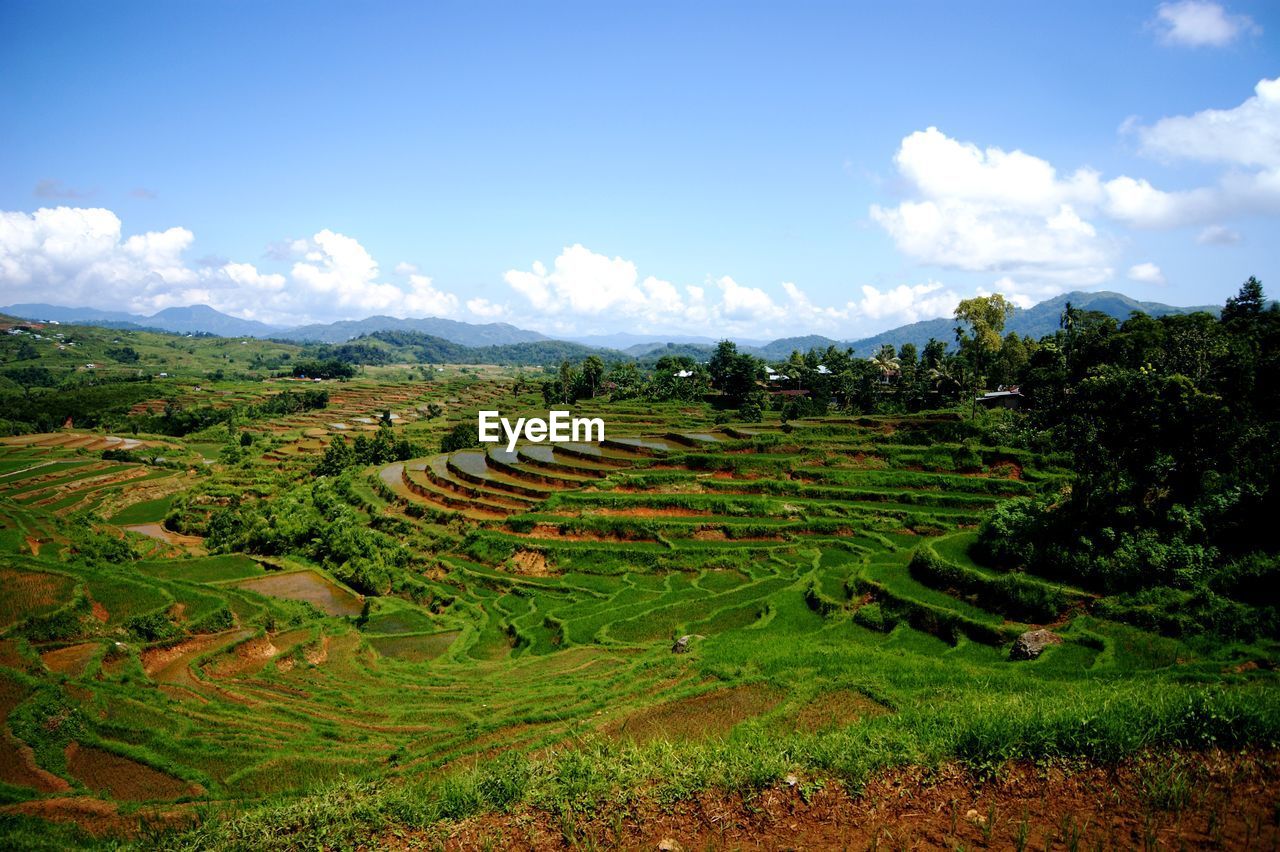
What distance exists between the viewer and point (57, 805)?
9203mm

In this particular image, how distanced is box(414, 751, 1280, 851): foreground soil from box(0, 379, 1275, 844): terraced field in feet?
2.85

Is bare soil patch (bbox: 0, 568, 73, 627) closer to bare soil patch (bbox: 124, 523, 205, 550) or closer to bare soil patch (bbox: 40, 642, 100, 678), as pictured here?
bare soil patch (bbox: 40, 642, 100, 678)

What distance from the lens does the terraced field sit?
11.3 m

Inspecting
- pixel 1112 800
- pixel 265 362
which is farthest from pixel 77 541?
pixel 265 362

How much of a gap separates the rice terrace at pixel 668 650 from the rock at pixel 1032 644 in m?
0.15

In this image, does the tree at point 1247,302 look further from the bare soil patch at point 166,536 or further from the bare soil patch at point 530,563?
the bare soil patch at point 166,536

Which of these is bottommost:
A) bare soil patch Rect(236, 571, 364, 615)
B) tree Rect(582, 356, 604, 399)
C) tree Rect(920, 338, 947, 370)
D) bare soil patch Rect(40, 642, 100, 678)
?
bare soil patch Rect(236, 571, 364, 615)

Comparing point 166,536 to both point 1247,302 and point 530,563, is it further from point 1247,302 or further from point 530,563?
point 1247,302

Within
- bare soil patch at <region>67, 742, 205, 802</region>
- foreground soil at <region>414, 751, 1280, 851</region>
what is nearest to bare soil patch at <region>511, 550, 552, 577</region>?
bare soil patch at <region>67, 742, 205, 802</region>

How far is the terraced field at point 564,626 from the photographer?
1133cm

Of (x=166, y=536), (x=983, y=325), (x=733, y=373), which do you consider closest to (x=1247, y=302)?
(x=983, y=325)

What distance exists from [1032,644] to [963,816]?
30.8 ft

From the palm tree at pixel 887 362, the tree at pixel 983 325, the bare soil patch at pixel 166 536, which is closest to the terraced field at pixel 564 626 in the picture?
the bare soil patch at pixel 166 536

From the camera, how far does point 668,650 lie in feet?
59.7
